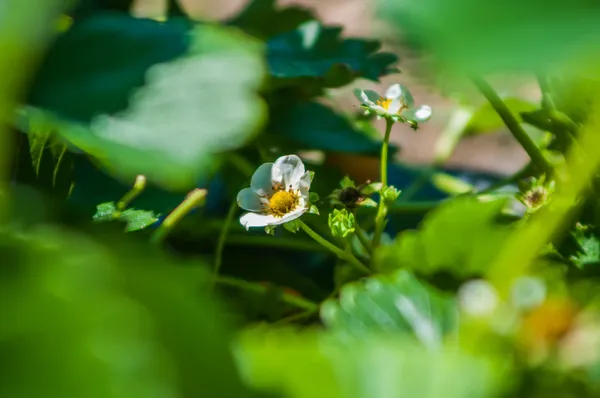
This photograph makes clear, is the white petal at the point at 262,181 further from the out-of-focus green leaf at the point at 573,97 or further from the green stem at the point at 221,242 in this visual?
the out-of-focus green leaf at the point at 573,97

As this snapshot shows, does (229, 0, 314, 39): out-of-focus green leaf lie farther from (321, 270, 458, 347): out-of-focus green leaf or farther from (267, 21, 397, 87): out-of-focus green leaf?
(321, 270, 458, 347): out-of-focus green leaf

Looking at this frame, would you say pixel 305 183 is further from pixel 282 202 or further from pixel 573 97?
pixel 573 97

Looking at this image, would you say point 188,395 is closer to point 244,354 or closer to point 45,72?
point 244,354

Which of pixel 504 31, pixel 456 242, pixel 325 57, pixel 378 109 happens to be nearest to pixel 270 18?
pixel 325 57

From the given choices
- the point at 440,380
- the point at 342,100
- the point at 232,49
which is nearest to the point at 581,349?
the point at 440,380

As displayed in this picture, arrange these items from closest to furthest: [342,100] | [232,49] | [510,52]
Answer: [510,52], [232,49], [342,100]

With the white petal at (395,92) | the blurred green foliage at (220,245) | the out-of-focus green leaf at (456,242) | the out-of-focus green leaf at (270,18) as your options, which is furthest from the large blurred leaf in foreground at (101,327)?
the out-of-focus green leaf at (270,18)

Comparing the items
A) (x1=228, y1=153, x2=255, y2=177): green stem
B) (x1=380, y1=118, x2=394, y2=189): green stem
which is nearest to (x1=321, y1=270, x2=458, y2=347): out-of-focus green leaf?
(x1=380, y1=118, x2=394, y2=189): green stem
